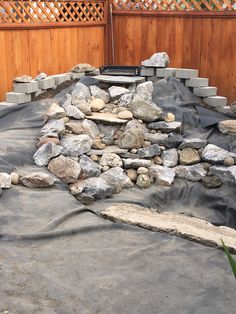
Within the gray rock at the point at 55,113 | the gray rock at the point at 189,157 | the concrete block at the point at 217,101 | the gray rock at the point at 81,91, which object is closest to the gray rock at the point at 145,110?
the gray rock at the point at 189,157

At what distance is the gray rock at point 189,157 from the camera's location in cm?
461

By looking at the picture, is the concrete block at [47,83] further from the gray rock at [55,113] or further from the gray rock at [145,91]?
the gray rock at [145,91]

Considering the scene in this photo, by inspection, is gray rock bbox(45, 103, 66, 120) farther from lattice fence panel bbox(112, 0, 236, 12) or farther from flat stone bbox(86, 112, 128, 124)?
lattice fence panel bbox(112, 0, 236, 12)

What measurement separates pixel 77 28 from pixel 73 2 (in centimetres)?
36

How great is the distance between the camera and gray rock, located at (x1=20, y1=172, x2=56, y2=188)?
3.68m

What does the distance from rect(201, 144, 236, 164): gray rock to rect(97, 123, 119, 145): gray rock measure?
974 millimetres

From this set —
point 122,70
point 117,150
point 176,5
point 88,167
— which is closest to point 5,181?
point 88,167

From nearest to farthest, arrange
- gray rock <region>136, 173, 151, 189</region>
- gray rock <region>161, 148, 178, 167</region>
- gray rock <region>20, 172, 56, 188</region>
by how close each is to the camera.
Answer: gray rock <region>20, 172, 56, 188</region>
gray rock <region>136, 173, 151, 189</region>
gray rock <region>161, 148, 178, 167</region>

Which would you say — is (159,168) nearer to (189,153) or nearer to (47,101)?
(189,153)

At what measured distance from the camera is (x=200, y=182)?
4.51 metres

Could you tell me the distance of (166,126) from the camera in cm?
488

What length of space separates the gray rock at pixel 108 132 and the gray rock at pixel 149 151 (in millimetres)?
363

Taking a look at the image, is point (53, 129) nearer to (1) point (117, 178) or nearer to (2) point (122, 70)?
(1) point (117, 178)

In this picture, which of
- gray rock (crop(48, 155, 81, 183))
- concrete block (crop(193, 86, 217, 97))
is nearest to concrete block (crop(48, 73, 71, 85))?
concrete block (crop(193, 86, 217, 97))
